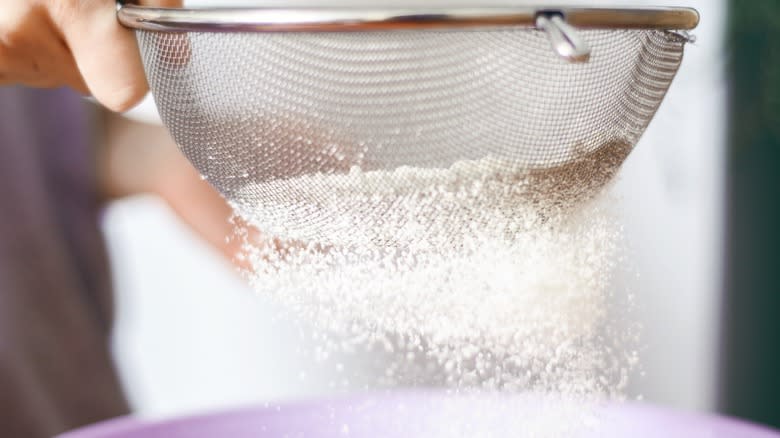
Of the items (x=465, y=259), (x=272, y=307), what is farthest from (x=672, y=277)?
(x=465, y=259)

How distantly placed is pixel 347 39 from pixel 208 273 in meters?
0.79

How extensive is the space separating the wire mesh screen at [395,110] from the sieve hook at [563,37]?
0.12 ft

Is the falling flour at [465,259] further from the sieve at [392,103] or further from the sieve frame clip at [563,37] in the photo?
the sieve frame clip at [563,37]

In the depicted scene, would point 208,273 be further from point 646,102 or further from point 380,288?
point 646,102

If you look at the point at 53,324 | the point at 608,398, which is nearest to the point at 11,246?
the point at 53,324

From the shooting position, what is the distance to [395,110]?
0.46 meters

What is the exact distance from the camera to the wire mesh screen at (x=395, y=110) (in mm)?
443

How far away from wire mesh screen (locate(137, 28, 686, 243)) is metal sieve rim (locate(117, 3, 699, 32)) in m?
Result: 0.02

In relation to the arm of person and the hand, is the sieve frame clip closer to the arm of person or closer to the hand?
the hand

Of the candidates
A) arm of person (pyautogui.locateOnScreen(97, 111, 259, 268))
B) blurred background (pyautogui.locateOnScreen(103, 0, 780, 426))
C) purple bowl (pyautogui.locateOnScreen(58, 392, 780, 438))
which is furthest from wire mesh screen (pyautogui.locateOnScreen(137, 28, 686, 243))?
blurred background (pyautogui.locateOnScreen(103, 0, 780, 426))

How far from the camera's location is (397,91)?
0.46 m

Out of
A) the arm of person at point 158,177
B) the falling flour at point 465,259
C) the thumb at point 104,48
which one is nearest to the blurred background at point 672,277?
the arm of person at point 158,177

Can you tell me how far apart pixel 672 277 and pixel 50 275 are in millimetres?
869

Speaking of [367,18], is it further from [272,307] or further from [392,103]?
[272,307]
